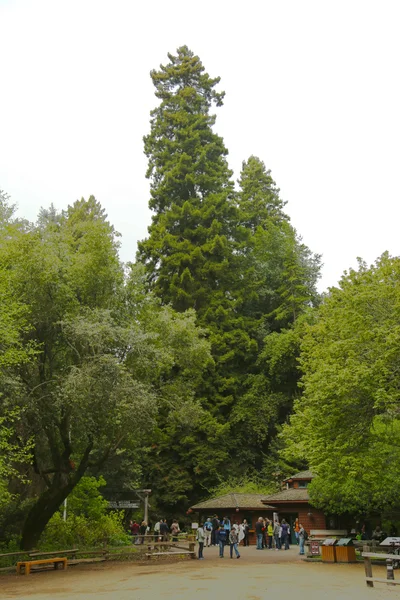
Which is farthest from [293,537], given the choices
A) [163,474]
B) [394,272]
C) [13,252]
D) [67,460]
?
[13,252]

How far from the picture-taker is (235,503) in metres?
32.8

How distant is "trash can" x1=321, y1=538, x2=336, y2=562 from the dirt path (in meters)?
0.94

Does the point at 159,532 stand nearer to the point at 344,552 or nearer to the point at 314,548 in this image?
the point at 314,548

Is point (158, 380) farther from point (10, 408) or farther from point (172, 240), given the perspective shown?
point (172, 240)

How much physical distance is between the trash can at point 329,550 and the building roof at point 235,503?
1146 centimetres

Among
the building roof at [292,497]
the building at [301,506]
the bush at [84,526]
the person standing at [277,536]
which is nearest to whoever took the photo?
the bush at [84,526]

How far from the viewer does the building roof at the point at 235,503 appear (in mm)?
32844

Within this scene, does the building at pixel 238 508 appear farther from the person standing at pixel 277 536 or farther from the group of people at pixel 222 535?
the person standing at pixel 277 536

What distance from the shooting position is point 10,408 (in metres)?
18.8

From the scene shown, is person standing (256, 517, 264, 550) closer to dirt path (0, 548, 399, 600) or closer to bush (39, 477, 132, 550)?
bush (39, 477, 132, 550)

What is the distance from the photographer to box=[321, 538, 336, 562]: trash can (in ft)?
68.7

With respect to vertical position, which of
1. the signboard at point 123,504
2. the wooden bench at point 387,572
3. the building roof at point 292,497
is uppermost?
the building roof at point 292,497

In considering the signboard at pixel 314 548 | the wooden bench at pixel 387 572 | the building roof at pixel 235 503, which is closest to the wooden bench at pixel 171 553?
the signboard at pixel 314 548

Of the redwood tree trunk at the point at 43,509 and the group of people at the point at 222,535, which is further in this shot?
the group of people at the point at 222,535
